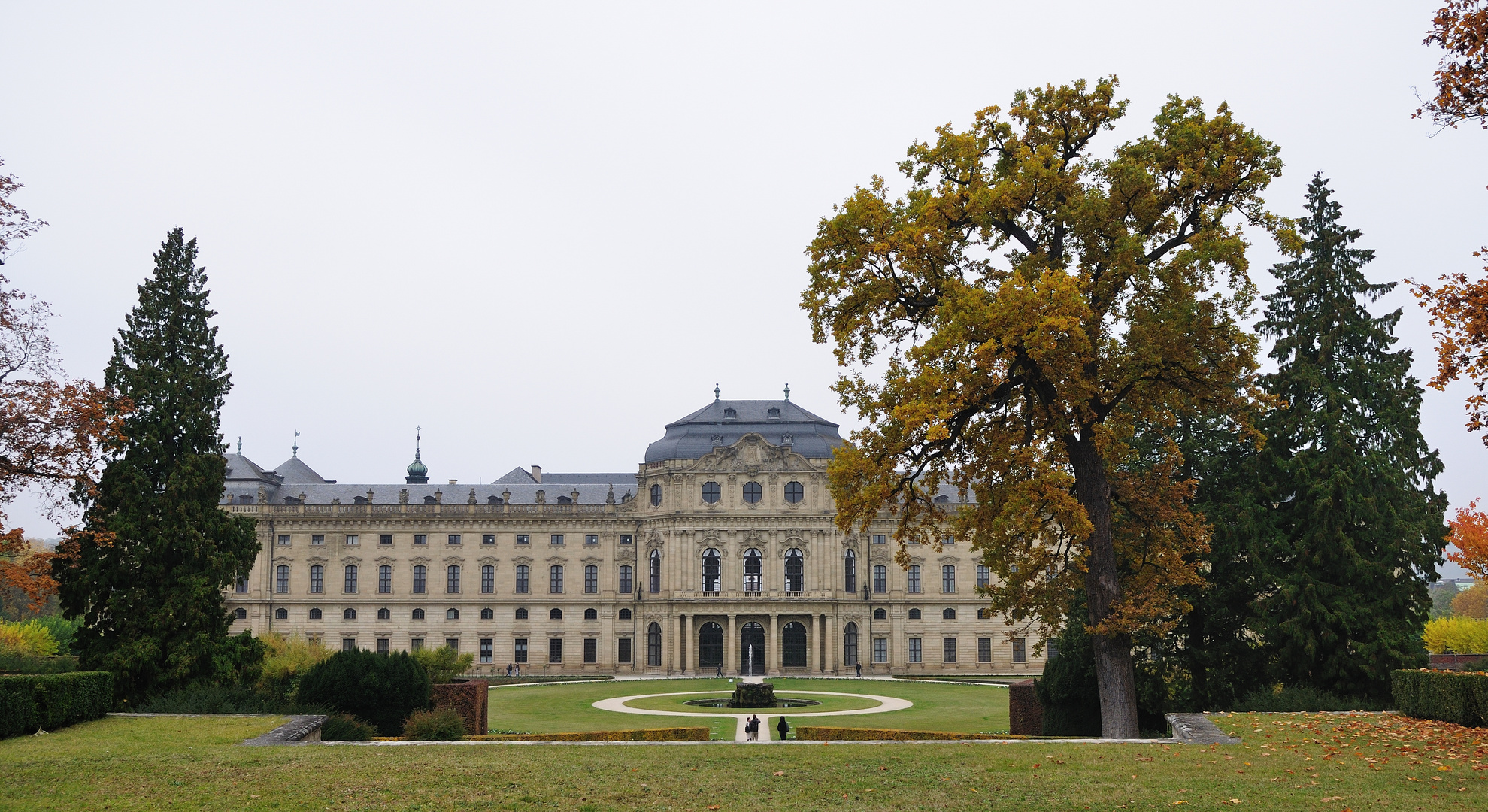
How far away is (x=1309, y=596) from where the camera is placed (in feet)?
91.9

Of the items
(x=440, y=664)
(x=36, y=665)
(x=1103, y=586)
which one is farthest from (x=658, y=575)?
(x=1103, y=586)

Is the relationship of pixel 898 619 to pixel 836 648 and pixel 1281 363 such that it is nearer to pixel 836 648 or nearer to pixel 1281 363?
pixel 836 648

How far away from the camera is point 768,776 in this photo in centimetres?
1453

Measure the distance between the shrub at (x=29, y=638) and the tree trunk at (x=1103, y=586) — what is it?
38.5 metres

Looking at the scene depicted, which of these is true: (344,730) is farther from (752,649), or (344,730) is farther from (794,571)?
(794,571)

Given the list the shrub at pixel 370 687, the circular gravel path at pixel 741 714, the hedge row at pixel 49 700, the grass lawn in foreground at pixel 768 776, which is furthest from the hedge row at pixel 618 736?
the hedge row at pixel 49 700

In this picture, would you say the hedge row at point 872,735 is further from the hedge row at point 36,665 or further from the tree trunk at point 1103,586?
the hedge row at point 36,665

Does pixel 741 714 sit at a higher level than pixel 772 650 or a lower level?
higher

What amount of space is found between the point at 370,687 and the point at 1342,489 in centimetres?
2353

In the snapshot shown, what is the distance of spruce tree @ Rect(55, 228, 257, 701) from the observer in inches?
1110

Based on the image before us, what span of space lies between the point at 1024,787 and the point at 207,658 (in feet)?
74.1

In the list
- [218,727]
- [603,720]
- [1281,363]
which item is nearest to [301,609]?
[603,720]

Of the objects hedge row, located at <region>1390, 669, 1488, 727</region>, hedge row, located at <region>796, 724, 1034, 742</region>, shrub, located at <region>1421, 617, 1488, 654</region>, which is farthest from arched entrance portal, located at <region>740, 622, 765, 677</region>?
hedge row, located at <region>1390, 669, 1488, 727</region>

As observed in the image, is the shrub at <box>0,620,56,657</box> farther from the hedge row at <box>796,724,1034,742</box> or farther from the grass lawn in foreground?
the hedge row at <box>796,724,1034,742</box>
